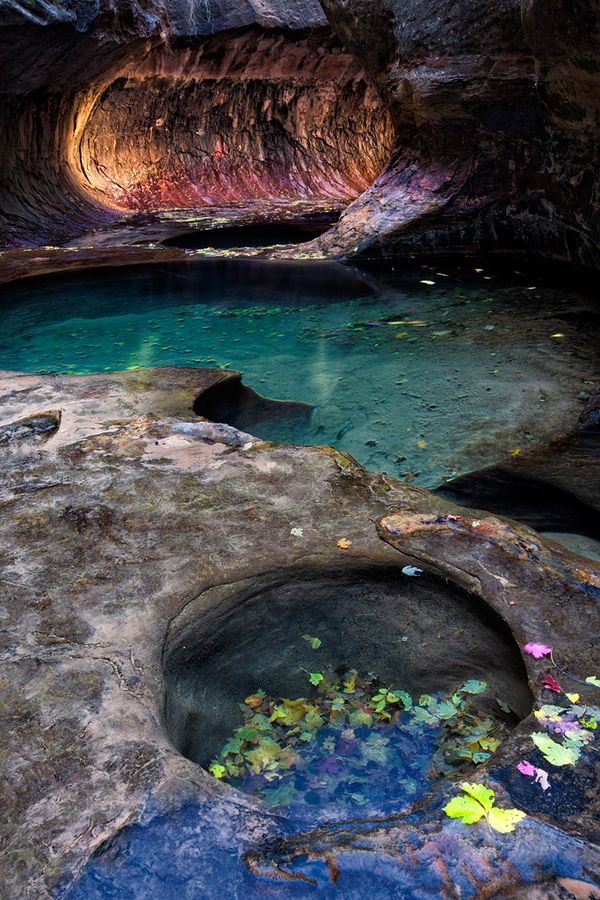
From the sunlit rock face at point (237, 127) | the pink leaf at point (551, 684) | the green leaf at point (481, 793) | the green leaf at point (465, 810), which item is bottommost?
the green leaf at point (465, 810)

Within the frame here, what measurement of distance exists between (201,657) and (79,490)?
1.14m

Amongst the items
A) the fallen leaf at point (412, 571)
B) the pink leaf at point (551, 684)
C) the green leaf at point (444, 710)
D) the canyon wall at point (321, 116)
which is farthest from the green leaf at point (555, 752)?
the canyon wall at point (321, 116)

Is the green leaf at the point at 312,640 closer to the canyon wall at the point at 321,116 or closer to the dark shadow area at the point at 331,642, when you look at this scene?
the dark shadow area at the point at 331,642

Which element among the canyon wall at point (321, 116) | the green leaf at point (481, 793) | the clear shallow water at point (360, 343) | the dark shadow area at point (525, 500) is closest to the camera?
the green leaf at point (481, 793)

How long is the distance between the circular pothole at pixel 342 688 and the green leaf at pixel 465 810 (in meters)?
0.33

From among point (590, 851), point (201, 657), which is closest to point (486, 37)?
point (201, 657)

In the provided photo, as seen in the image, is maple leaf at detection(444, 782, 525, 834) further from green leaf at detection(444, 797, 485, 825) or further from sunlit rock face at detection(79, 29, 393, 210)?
sunlit rock face at detection(79, 29, 393, 210)

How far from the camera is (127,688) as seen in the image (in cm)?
236

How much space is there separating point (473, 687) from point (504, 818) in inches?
32.0

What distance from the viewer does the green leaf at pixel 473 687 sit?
2699 millimetres

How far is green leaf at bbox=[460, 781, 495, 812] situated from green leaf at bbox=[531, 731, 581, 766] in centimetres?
20

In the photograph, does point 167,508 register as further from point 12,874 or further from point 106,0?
point 106,0

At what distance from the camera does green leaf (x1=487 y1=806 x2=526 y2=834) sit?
6.22 feet

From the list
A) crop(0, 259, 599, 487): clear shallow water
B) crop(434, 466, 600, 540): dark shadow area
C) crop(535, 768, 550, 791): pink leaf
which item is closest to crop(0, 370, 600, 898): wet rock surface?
crop(535, 768, 550, 791): pink leaf
